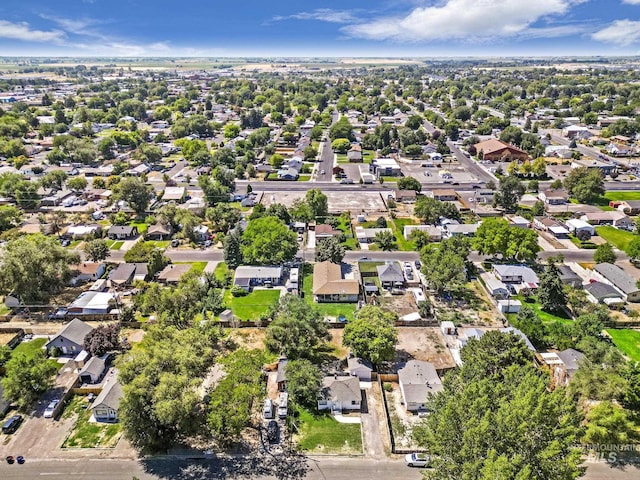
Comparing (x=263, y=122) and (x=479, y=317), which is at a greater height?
(x=263, y=122)

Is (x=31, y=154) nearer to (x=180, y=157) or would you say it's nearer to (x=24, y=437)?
(x=180, y=157)

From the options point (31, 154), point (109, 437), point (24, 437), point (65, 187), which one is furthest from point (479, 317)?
point (31, 154)

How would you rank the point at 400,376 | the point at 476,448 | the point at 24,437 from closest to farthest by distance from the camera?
the point at 476,448
the point at 24,437
the point at 400,376

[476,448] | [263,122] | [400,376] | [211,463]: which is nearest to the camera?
[476,448]

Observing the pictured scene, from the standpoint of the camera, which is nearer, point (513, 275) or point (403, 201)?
point (513, 275)

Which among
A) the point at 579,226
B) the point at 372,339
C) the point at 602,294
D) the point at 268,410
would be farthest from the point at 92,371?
the point at 579,226

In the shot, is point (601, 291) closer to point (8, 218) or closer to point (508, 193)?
point (508, 193)
